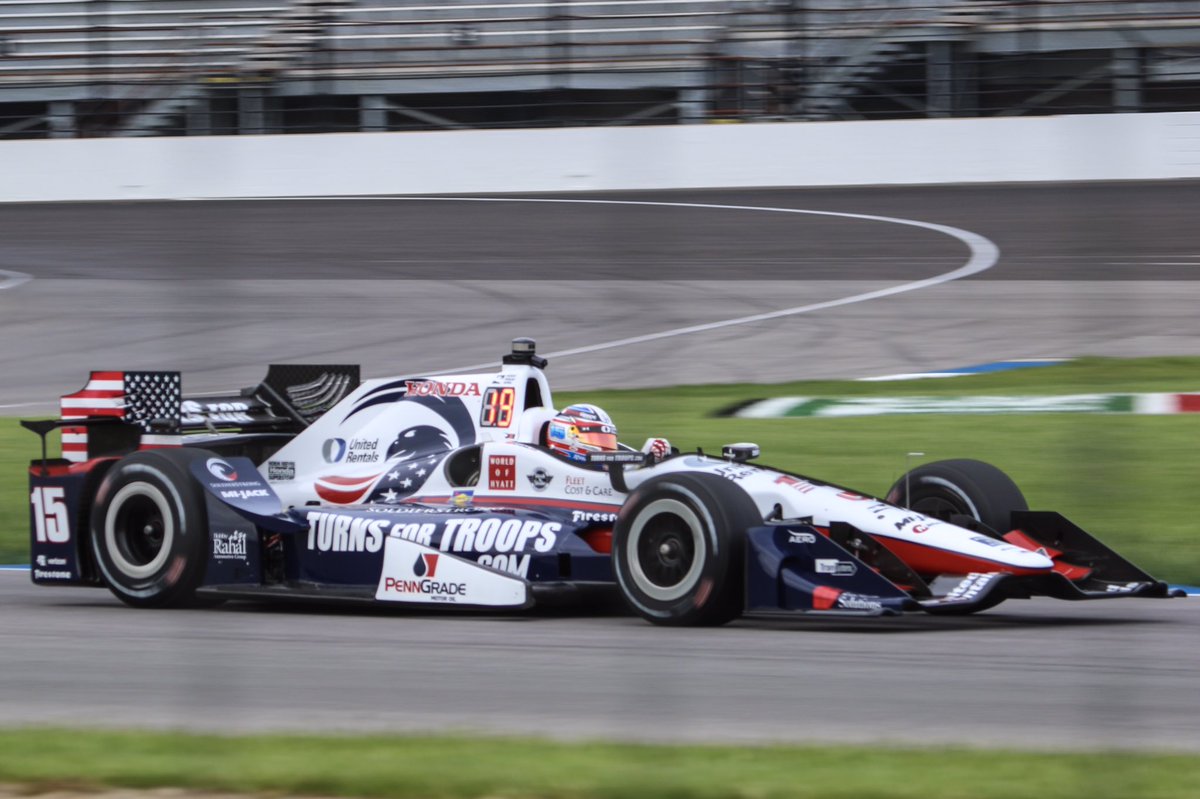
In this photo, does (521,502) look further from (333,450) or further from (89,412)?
(89,412)

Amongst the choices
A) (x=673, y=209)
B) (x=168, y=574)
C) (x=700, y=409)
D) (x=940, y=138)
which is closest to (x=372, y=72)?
(x=673, y=209)

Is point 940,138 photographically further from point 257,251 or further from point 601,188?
point 257,251

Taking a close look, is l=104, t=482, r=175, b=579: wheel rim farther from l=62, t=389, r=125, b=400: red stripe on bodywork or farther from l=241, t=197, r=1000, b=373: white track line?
l=241, t=197, r=1000, b=373: white track line

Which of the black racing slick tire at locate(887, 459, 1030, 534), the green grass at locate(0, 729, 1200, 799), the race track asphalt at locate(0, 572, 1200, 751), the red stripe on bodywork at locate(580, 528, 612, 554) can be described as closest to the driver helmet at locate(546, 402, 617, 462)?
the red stripe on bodywork at locate(580, 528, 612, 554)

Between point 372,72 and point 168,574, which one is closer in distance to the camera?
point 168,574

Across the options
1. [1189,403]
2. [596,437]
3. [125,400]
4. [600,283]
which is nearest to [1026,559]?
[596,437]

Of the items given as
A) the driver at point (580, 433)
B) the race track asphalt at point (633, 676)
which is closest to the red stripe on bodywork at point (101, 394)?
the race track asphalt at point (633, 676)

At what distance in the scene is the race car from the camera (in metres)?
6.98

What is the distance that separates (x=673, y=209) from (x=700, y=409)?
9.81 meters

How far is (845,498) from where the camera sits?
7.33 meters

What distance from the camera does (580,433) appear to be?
8.07 metres

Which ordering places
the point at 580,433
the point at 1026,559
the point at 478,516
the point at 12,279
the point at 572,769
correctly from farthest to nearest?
the point at 12,279, the point at 580,433, the point at 478,516, the point at 1026,559, the point at 572,769

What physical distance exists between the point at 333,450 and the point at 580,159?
16.1 meters

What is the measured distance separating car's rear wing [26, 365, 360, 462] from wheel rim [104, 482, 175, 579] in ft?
1.51
